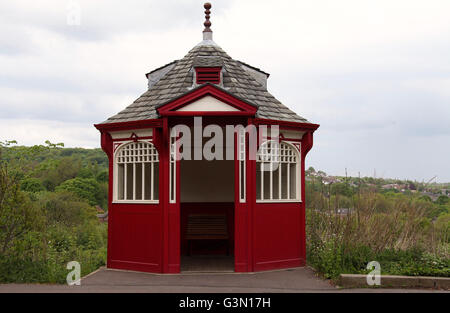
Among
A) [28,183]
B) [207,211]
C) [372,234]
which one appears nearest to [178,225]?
[207,211]

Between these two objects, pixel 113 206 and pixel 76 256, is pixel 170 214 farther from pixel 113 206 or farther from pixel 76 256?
pixel 76 256

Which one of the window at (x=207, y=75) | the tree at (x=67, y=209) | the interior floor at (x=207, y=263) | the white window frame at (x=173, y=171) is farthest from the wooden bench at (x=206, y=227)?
the tree at (x=67, y=209)

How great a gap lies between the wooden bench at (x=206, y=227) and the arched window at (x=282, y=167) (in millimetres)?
1763

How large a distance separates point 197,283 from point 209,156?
428 centimetres

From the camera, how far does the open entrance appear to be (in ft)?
39.6

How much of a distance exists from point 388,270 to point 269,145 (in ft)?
12.0

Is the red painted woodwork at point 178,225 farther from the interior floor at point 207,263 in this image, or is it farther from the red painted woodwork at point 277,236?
the interior floor at point 207,263

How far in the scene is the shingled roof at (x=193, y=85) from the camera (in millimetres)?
10453

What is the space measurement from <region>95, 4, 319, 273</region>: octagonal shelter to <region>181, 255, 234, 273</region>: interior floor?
27 mm

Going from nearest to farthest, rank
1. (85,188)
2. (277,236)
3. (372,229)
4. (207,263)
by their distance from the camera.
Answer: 1. (277,236)
2. (372,229)
3. (207,263)
4. (85,188)

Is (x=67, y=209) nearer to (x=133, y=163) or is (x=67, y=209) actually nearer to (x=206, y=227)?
(x=206, y=227)

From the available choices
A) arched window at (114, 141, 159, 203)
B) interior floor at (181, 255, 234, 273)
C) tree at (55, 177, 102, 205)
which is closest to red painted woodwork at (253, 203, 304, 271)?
interior floor at (181, 255, 234, 273)

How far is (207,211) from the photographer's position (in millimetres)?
12953

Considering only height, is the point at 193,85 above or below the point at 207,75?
below
